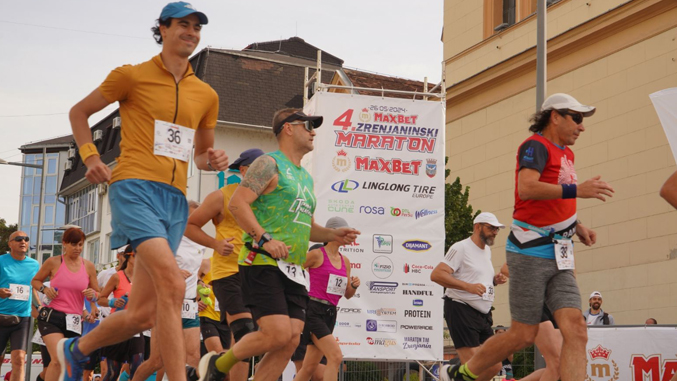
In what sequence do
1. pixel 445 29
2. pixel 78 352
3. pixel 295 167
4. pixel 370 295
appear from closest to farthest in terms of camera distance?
pixel 78 352
pixel 295 167
pixel 370 295
pixel 445 29

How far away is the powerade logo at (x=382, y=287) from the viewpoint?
14.0 metres

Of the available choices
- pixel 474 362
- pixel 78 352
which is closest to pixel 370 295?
pixel 474 362

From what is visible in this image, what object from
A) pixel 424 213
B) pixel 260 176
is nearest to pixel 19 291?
pixel 424 213

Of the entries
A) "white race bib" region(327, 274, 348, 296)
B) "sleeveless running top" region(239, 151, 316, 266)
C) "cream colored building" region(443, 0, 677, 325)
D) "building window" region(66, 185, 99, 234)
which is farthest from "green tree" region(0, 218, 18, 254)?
"sleeveless running top" region(239, 151, 316, 266)

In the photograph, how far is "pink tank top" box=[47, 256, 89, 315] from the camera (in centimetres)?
1182

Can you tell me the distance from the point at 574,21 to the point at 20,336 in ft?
47.4

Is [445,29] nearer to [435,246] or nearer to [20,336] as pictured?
[435,246]

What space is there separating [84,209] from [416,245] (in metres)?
53.0

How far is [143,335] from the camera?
12102mm

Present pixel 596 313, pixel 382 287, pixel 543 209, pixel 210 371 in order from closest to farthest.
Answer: pixel 210 371 → pixel 543 209 → pixel 382 287 → pixel 596 313

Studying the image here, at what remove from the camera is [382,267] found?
14.1 meters

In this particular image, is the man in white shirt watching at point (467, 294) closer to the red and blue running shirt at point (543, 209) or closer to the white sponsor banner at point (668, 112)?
the white sponsor banner at point (668, 112)

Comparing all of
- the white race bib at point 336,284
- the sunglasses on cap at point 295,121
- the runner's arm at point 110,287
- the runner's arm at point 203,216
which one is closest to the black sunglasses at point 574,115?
the sunglasses on cap at point 295,121

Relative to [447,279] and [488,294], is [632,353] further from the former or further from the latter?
[447,279]
